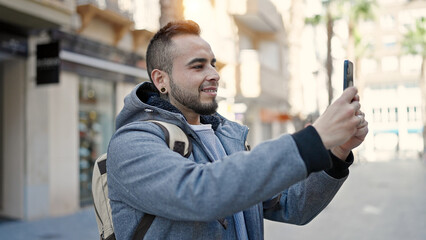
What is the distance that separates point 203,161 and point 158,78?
39 cm

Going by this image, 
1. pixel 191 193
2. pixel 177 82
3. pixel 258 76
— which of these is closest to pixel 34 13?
pixel 177 82

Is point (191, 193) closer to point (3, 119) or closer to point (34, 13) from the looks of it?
point (34, 13)

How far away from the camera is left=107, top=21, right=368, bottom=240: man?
118 cm

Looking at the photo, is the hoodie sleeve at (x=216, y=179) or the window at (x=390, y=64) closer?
the hoodie sleeve at (x=216, y=179)

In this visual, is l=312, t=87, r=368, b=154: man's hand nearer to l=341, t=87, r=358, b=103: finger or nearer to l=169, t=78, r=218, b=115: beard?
l=341, t=87, r=358, b=103: finger

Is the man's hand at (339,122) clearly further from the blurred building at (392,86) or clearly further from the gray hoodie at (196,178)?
the blurred building at (392,86)

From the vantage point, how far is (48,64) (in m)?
9.55

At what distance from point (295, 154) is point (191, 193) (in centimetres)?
27

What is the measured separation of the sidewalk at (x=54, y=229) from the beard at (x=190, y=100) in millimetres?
6816

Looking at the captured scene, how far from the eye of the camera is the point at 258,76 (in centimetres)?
1958

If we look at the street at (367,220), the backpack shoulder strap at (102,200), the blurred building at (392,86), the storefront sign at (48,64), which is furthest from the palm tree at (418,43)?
the backpack shoulder strap at (102,200)

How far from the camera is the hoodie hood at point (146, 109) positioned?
5.12ft

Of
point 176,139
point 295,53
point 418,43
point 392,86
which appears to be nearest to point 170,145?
point 176,139

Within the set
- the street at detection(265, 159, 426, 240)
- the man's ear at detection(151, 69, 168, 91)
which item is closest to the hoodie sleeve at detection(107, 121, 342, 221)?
the man's ear at detection(151, 69, 168, 91)
